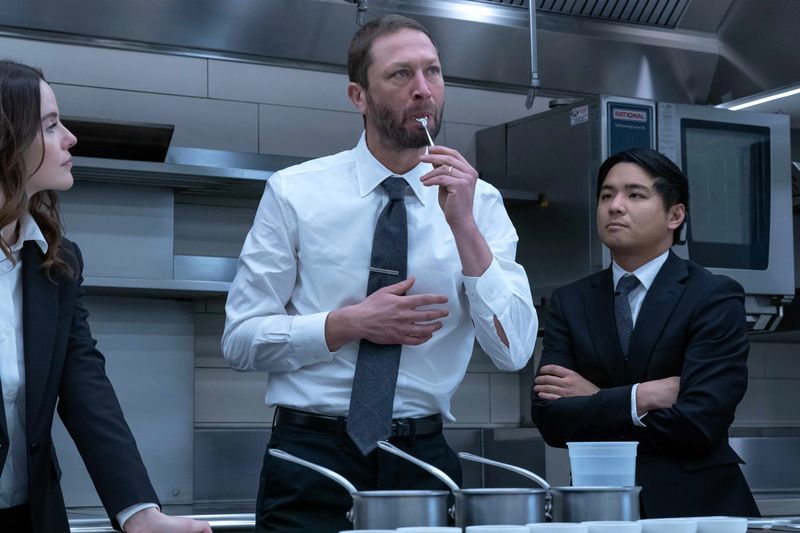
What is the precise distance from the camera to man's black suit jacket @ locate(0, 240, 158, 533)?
5.62 ft

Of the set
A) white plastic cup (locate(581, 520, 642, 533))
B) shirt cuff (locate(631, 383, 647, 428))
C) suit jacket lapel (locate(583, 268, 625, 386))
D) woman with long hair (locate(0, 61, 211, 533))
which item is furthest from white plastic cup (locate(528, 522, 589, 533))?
suit jacket lapel (locate(583, 268, 625, 386))

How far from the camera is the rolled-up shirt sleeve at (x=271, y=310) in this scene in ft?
6.32

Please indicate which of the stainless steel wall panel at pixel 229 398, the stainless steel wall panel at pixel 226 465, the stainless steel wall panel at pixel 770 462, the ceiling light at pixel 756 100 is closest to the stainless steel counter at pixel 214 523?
the stainless steel wall panel at pixel 226 465

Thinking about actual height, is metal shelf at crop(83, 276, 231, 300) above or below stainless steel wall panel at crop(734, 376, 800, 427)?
above

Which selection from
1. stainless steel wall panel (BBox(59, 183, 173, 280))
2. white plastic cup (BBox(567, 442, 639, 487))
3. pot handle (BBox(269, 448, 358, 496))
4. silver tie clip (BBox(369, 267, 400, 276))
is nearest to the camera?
pot handle (BBox(269, 448, 358, 496))

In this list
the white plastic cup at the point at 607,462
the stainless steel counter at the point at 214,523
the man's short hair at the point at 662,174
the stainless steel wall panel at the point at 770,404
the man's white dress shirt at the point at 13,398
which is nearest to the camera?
the white plastic cup at the point at 607,462

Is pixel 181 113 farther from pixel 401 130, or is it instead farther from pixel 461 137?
pixel 401 130

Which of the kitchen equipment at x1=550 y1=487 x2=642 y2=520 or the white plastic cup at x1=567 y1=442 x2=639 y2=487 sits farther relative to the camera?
the white plastic cup at x1=567 y1=442 x2=639 y2=487

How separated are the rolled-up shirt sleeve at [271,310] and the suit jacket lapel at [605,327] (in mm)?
628

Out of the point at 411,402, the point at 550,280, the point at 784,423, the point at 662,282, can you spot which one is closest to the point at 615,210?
the point at 662,282

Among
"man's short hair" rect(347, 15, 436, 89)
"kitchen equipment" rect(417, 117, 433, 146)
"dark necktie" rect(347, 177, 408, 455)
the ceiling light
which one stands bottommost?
"dark necktie" rect(347, 177, 408, 455)

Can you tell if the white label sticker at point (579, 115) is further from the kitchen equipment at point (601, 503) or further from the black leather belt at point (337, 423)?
the kitchen equipment at point (601, 503)

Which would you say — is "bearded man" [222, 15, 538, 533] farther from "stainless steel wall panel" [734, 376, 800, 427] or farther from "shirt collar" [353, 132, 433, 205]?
"stainless steel wall panel" [734, 376, 800, 427]

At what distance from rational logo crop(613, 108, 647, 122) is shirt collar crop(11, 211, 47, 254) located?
6.01 ft
